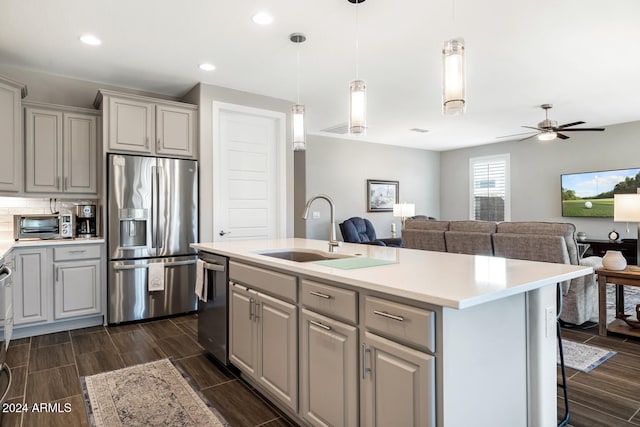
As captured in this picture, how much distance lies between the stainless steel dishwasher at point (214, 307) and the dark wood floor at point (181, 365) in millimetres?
135

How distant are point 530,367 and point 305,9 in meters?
2.63

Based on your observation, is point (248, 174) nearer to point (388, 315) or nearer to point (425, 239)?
point (425, 239)

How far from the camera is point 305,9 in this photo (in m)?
2.75

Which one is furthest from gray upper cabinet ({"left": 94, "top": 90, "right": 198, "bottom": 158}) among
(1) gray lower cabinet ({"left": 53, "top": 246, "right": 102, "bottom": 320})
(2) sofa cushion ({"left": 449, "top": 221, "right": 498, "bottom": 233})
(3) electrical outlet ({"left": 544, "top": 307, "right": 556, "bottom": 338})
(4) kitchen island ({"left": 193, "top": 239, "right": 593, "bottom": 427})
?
(3) electrical outlet ({"left": 544, "top": 307, "right": 556, "bottom": 338})

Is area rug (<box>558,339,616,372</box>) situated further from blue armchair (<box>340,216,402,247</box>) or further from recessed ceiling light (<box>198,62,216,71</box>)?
recessed ceiling light (<box>198,62,216,71</box>)

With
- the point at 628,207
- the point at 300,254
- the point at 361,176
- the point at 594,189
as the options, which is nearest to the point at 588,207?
the point at 594,189

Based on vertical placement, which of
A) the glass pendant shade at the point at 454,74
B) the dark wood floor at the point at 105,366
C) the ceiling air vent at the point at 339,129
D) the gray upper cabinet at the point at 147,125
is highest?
the ceiling air vent at the point at 339,129

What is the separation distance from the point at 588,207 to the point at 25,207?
27.1 ft

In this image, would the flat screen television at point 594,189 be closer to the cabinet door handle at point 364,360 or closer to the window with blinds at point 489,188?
the window with blinds at point 489,188

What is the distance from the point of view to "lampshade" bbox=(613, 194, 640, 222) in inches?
128

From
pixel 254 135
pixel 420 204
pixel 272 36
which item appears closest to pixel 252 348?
pixel 272 36

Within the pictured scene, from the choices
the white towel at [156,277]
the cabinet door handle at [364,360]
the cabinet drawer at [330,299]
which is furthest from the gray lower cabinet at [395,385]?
the white towel at [156,277]

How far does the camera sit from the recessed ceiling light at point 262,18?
2.82 metres

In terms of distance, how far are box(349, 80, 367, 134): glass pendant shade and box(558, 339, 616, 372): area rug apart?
2276 millimetres
